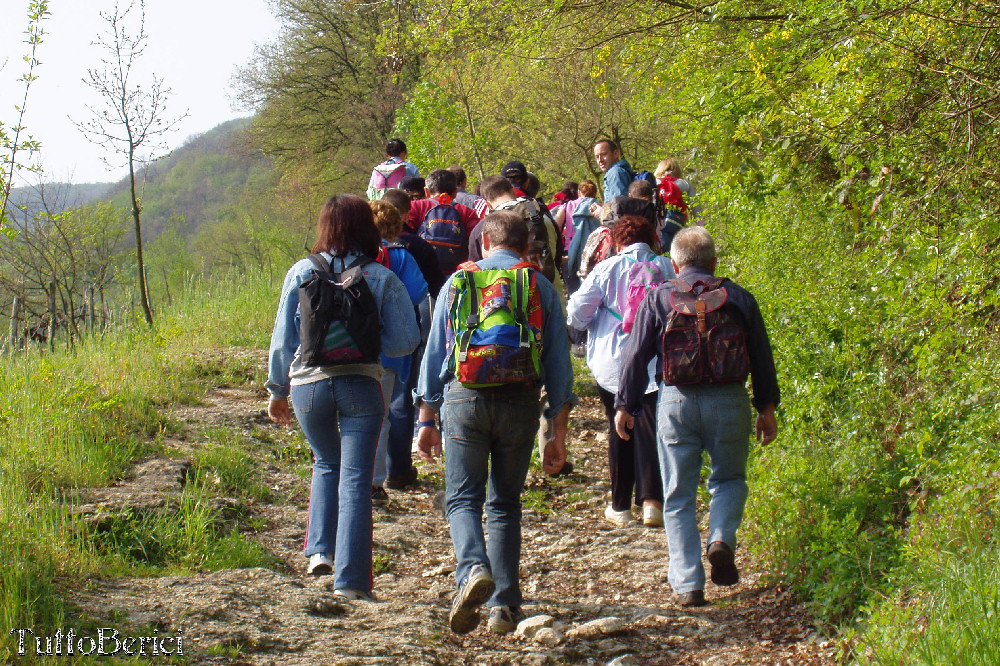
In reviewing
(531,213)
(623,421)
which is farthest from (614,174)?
(623,421)

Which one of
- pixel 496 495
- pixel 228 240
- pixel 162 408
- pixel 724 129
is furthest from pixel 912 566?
pixel 228 240

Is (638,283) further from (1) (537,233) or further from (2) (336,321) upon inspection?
(1) (537,233)

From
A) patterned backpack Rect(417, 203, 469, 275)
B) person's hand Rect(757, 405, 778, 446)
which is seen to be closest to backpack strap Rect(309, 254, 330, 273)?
person's hand Rect(757, 405, 778, 446)

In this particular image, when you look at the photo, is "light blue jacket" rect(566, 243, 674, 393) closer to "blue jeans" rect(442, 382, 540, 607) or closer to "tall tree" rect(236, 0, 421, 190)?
"blue jeans" rect(442, 382, 540, 607)

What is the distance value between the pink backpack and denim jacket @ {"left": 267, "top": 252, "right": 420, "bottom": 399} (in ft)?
4.66

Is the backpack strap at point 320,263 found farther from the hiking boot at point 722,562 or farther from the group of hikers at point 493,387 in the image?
the hiking boot at point 722,562

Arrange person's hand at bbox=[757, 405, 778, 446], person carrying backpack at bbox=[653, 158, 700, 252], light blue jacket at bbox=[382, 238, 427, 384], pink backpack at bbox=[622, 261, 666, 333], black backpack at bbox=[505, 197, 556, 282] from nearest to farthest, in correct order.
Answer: person's hand at bbox=[757, 405, 778, 446] → pink backpack at bbox=[622, 261, 666, 333] → light blue jacket at bbox=[382, 238, 427, 384] → black backpack at bbox=[505, 197, 556, 282] → person carrying backpack at bbox=[653, 158, 700, 252]

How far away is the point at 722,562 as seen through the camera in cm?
454

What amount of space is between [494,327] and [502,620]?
1.36 m

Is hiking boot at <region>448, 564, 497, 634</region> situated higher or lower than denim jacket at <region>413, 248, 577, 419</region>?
lower

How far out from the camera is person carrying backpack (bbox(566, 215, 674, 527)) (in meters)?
5.67

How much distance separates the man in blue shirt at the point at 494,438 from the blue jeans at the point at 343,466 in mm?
372

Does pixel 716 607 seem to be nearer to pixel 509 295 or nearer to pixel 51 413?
pixel 509 295

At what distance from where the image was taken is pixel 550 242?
26.0 ft
